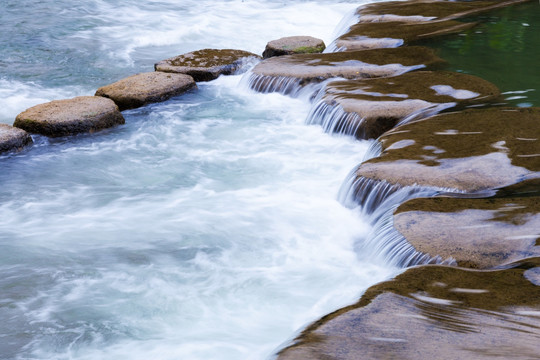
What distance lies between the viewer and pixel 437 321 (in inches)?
112

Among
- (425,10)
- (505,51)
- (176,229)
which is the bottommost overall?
(176,229)

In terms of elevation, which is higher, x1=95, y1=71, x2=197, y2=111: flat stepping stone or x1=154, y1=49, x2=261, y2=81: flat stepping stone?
x1=154, y1=49, x2=261, y2=81: flat stepping stone

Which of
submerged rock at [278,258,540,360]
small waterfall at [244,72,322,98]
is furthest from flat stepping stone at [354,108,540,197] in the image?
small waterfall at [244,72,322,98]

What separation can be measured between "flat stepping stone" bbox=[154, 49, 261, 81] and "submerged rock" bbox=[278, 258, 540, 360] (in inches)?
250

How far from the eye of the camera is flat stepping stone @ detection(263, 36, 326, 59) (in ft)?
31.6

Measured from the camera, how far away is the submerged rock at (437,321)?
2.65 metres

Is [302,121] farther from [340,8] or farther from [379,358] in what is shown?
[340,8]

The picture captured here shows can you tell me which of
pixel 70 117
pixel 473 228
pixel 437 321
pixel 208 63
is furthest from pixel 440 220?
pixel 208 63

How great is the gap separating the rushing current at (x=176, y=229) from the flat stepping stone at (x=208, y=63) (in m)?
0.21

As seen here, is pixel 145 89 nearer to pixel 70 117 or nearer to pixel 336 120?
pixel 70 117

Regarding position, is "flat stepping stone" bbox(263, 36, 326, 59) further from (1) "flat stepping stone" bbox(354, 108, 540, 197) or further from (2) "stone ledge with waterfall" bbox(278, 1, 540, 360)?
(1) "flat stepping stone" bbox(354, 108, 540, 197)

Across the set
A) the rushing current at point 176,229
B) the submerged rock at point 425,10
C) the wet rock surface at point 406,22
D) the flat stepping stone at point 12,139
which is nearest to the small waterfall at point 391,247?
the rushing current at point 176,229

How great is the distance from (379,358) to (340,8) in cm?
1202

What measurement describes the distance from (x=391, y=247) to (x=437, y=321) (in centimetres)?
126
